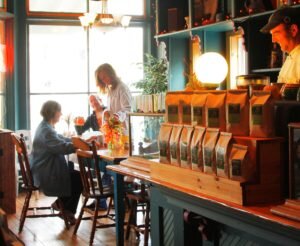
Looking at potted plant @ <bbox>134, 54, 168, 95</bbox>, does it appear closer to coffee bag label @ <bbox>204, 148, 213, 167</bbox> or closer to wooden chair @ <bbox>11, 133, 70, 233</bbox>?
wooden chair @ <bbox>11, 133, 70, 233</bbox>

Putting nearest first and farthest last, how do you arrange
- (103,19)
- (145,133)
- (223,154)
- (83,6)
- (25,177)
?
(223,154), (145,133), (25,177), (103,19), (83,6)

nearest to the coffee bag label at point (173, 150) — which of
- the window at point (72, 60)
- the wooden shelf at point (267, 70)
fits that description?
the wooden shelf at point (267, 70)

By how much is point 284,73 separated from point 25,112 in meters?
5.19

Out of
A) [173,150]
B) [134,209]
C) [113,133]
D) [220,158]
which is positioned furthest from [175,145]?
[113,133]

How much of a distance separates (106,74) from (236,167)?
385 centimetres

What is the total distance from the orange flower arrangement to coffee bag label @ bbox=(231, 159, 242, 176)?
9.66 feet

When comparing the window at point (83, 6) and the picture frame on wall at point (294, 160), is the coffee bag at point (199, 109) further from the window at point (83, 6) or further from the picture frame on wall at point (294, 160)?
the window at point (83, 6)

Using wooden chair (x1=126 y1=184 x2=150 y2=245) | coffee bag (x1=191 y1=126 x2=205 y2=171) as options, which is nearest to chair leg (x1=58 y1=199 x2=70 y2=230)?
wooden chair (x1=126 y1=184 x2=150 y2=245)

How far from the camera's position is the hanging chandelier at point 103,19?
23.0 ft

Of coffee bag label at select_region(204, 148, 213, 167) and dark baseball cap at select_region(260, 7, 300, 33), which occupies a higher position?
dark baseball cap at select_region(260, 7, 300, 33)

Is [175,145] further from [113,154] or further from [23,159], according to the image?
[23,159]

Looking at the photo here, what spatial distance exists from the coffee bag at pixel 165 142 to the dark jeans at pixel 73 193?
2931 millimetres

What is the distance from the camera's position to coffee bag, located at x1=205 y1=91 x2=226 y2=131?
2.68 meters

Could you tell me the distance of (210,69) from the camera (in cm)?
307
